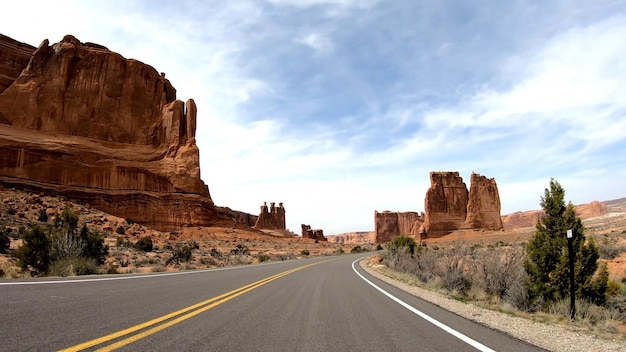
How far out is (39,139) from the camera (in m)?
58.4

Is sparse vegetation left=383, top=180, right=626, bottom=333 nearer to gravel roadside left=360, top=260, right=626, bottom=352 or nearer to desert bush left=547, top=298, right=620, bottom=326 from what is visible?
desert bush left=547, top=298, right=620, bottom=326

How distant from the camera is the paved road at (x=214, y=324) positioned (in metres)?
4.73

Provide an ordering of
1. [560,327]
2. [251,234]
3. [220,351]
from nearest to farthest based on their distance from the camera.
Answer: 1. [220,351]
2. [560,327]
3. [251,234]

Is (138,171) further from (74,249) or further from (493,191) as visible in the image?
(493,191)

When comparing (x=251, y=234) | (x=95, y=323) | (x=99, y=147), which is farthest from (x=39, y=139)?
(x=95, y=323)

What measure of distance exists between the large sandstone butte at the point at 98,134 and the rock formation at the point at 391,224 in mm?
89992

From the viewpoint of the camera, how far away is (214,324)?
6.03 metres

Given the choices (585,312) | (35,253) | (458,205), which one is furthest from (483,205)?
(35,253)

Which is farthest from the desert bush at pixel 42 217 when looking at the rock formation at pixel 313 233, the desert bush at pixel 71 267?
the rock formation at pixel 313 233

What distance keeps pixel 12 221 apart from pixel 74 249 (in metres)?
27.0

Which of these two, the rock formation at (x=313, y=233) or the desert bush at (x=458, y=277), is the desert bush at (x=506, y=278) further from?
the rock formation at (x=313, y=233)

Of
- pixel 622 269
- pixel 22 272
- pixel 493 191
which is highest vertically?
pixel 493 191

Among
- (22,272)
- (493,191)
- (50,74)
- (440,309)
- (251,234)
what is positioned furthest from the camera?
(493,191)

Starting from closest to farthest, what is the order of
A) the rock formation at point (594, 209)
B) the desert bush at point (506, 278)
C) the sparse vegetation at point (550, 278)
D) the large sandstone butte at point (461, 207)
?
the sparse vegetation at point (550, 278) → the desert bush at point (506, 278) → the large sandstone butte at point (461, 207) → the rock formation at point (594, 209)
